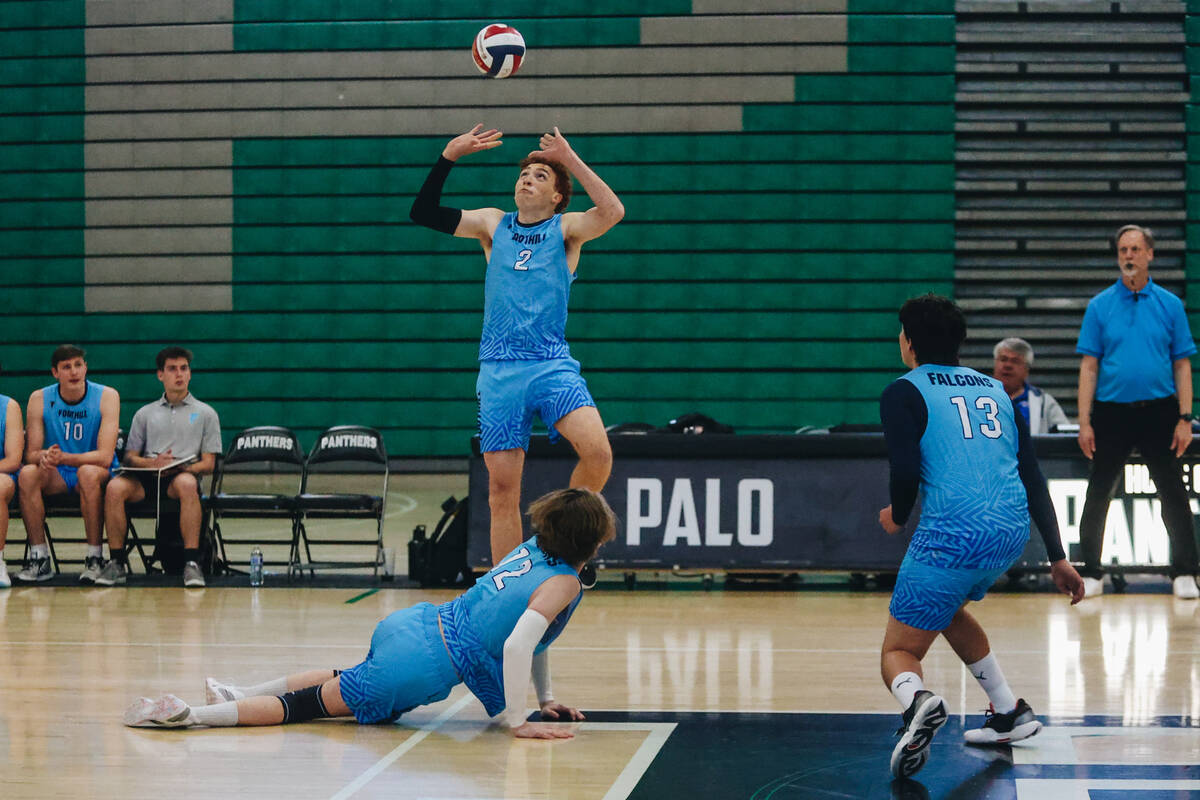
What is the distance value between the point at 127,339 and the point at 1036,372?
9.57 metres

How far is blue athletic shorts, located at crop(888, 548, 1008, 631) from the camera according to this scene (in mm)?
3221

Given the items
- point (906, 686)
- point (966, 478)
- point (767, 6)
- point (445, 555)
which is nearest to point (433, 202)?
point (966, 478)

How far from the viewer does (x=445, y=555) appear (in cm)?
701

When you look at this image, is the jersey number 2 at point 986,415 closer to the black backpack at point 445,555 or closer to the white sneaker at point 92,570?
the black backpack at point 445,555

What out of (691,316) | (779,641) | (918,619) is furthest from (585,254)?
(918,619)

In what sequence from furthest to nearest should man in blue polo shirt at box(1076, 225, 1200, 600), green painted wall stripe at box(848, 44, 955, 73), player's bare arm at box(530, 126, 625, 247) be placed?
green painted wall stripe at box(848, 44, 955, 73) < man in blue polo shirt at box(1076, 225, 1200, 600) < player's bare arm at box(530, 126, 625, 247)

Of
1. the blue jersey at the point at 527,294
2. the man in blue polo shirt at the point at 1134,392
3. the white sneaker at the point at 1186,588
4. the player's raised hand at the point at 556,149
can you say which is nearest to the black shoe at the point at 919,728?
the blue jersey at the point at 527,294

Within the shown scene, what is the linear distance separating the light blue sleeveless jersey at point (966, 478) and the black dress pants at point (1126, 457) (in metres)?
3.46

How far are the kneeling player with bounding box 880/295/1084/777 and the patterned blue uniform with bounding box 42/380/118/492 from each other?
18.1ft

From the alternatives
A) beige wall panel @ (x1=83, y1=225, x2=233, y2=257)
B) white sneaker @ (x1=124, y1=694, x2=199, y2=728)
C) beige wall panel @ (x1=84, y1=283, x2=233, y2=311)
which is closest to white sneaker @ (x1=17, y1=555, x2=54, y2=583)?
white sneaker @ (x1=124, y1=694, x2=199, y2=728)

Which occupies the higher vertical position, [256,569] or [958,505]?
[958,505]

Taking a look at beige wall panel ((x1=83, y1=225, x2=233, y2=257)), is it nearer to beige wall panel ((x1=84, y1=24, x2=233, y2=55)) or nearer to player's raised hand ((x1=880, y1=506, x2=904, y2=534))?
beige wall panel ((x1=84, y1=24, x2=233, y2=55))

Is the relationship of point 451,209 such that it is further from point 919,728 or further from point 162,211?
point 162,211

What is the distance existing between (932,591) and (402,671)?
4.73 ft
